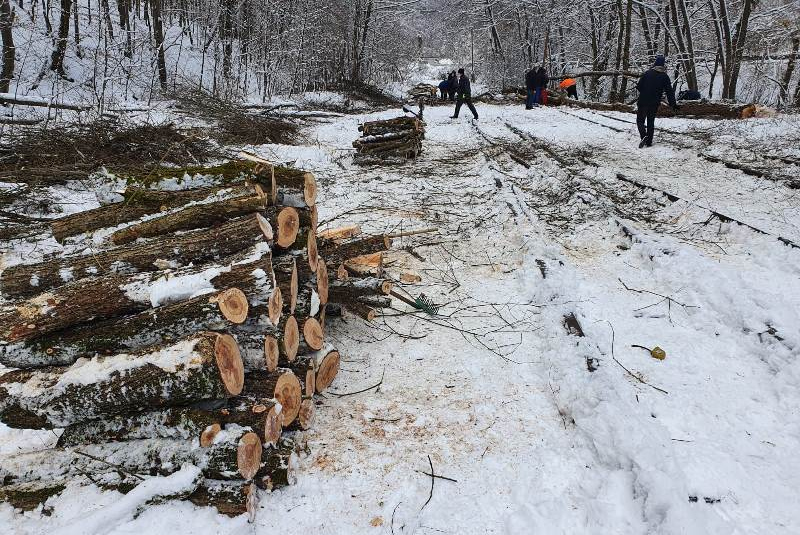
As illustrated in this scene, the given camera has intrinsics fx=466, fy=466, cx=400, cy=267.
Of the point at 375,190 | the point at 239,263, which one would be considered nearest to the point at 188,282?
the point at 239,263

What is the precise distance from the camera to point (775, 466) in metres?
2.94

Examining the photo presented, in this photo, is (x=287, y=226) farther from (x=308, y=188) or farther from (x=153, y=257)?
(x=153, y=257)

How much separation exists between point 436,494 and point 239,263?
7.13 feet

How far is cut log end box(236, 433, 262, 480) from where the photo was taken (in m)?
3.04

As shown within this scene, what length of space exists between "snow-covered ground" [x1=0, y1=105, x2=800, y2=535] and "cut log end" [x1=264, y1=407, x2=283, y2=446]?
306 mm

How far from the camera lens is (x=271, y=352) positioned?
11.7 feet

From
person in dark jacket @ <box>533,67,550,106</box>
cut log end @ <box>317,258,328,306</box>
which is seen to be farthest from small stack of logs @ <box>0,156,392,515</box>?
person in dark jacket @ <box>533,67,550,106</box>

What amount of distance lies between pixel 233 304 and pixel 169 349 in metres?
0.51

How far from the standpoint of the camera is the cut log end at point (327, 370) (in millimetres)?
4148

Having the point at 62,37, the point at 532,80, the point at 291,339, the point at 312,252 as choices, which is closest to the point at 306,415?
the point at 291,339

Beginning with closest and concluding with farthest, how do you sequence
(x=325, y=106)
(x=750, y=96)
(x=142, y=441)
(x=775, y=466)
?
(x=775, y=466)
(x=142, y=441)
(x=750, y=96)
(x=325, y=106)

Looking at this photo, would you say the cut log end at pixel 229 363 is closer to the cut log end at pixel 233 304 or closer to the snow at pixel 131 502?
the cut log end at pixel 233 304

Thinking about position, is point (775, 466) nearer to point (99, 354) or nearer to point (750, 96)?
point (99, 354)

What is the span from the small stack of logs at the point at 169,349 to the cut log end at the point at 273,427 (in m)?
0.01
